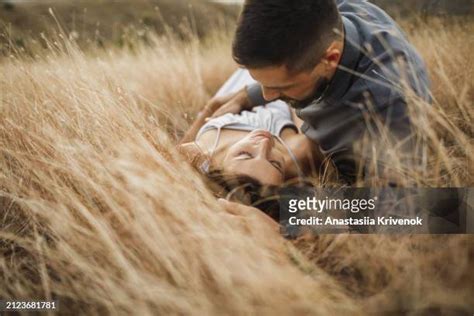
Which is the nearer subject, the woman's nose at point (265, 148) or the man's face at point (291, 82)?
the man's face at point (291, 82)

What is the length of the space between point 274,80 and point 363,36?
1.34 ft

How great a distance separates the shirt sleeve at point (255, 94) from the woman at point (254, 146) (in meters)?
0.03

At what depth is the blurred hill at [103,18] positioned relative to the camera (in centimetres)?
169

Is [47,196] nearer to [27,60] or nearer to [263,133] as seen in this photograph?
[27,60]

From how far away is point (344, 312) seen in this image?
945mm

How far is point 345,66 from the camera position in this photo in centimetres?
144

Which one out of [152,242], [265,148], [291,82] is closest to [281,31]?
[291,82]

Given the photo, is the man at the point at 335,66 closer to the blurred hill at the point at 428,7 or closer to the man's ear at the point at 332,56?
the man's ear at the point at 332,56

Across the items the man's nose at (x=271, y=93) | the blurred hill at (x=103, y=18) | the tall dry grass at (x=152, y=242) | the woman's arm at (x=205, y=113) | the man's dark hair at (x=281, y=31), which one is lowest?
the tall dry grass at (x=152, y=242)

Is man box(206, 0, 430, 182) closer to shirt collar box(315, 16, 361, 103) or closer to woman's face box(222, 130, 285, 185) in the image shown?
shirt collar box(315, 16, 361, 103)

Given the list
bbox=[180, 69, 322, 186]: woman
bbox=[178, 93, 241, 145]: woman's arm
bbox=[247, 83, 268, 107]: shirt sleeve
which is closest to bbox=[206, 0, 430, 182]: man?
bbox=[180, 69, 322, 186]: woman

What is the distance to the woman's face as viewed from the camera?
1.42 meters

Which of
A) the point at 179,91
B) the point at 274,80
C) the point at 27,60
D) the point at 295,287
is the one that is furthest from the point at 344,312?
the point at 179,91

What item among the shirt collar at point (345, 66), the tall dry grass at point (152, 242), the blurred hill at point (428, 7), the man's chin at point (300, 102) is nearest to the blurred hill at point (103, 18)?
the tall dry grass at point (152, 242)
